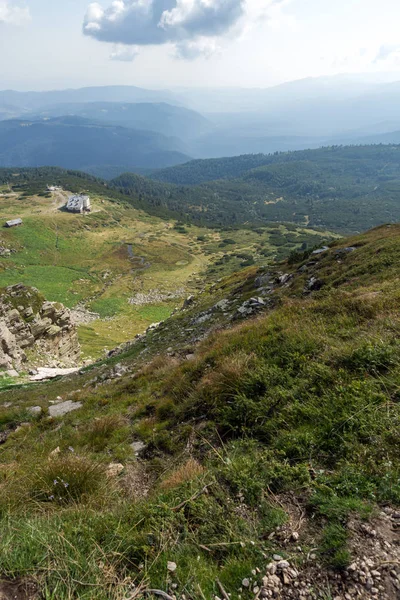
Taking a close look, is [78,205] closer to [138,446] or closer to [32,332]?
[32,332]

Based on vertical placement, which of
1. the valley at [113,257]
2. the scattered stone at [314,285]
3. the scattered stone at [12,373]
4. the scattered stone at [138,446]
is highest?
the scattered stone at [314,285]

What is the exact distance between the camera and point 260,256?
420ft

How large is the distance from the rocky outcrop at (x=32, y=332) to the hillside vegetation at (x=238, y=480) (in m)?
14.6

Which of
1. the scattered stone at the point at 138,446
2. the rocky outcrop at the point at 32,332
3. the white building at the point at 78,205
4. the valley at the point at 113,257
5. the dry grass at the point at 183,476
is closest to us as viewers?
the dry grass at the point at 183,476

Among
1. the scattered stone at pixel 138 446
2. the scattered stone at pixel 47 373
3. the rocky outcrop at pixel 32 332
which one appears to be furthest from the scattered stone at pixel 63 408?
the rocky outcrop at pixel 32 332

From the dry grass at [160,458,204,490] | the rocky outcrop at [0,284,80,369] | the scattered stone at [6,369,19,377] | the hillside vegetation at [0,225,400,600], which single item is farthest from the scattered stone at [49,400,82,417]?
the rocky outcrop at [0,284,80,369]

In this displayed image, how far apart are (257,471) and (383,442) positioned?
182 cm

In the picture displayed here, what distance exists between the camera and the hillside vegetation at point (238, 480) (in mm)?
2986

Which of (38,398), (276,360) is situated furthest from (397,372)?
(38,398)

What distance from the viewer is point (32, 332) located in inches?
1017

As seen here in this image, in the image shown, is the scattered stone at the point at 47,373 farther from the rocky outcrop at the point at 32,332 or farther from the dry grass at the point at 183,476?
the dry grass at the point at 183,476

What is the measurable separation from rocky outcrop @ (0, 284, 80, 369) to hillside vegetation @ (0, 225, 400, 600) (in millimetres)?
14562

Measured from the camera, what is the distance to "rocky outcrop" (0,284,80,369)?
70.8 feet

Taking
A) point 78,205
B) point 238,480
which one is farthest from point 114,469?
point 78,205
